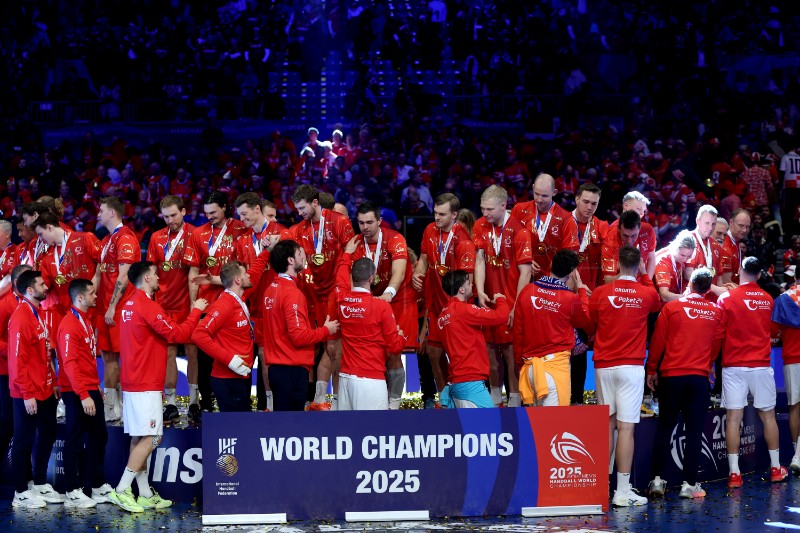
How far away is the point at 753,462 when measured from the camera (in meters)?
10.9

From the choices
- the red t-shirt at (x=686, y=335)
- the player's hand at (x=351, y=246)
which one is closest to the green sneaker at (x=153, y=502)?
the player's hand at (x=351, y=246)

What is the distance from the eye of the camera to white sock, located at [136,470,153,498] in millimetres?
9258

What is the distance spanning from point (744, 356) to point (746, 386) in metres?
0.30

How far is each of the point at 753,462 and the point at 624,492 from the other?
2305mm

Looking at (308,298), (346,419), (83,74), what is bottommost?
(346,419)

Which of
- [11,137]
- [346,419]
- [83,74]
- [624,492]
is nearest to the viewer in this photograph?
[346,419]

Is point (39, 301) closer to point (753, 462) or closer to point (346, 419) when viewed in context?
point (346, 419)

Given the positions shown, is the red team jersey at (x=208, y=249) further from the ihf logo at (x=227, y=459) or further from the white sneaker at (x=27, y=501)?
the white sneaker at (x=27, y=501)

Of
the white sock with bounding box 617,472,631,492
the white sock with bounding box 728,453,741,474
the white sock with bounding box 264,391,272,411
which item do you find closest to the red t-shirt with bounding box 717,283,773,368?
the white sock with bounding box 728,453,741,474

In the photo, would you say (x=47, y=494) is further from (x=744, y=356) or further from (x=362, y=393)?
(x=744, y=356)

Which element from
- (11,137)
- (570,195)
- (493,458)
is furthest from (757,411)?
(11,137)

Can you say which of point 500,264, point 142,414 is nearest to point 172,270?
point 142,414

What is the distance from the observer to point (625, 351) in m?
9.37

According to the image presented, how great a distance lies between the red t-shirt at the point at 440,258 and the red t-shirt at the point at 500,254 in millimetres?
211
